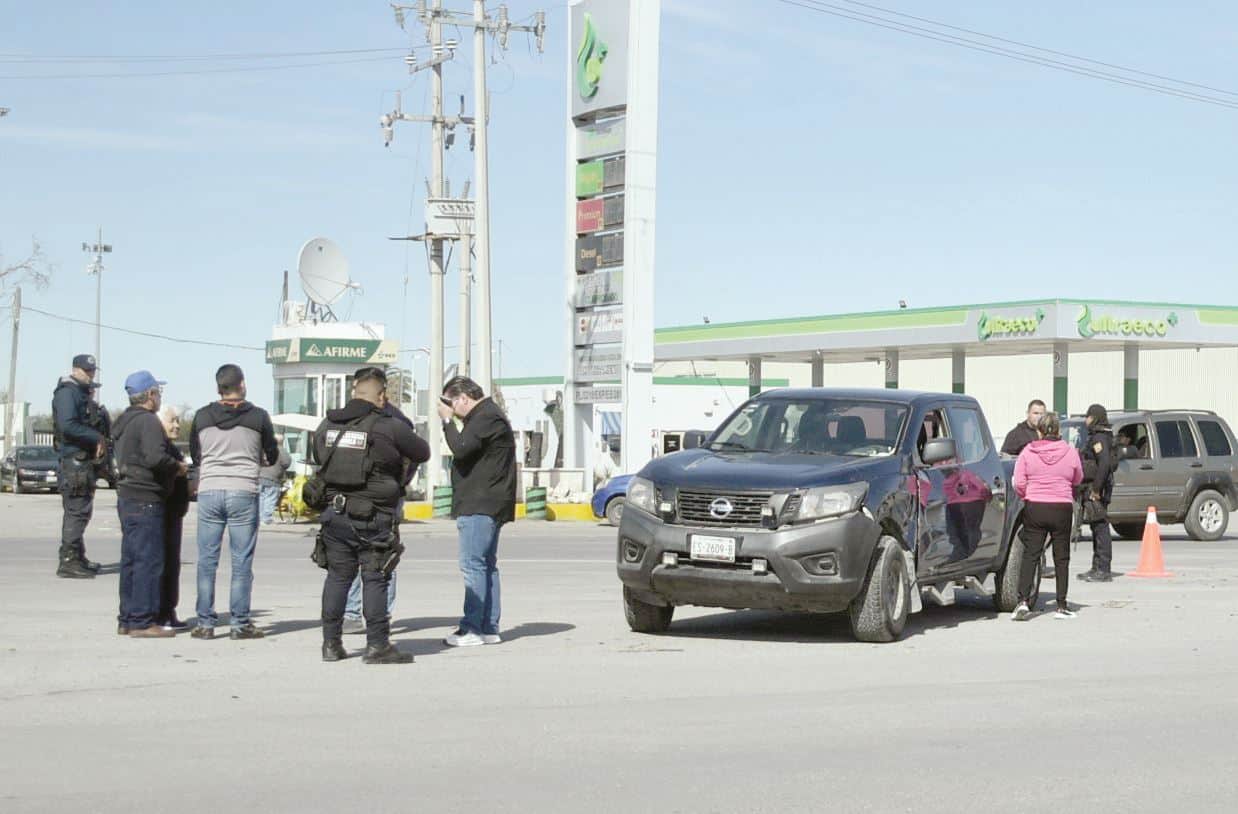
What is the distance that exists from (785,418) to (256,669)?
480 centimetres

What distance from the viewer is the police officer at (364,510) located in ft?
35.0

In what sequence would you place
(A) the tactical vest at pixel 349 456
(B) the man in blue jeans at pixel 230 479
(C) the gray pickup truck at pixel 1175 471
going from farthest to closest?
1. (C) the gray pickup truck at pixel 1175 471
2. (B) the man in blue jeans at pixel 230 479
3. (A) the tactical vest at pixel 349 456

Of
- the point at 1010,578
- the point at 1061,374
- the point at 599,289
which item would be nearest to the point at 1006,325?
the point at 1061,374

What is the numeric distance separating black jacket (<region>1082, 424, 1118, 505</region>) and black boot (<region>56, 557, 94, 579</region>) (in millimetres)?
10451

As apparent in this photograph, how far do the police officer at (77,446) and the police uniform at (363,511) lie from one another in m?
6.52

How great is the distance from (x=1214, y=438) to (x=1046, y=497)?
13.5 meters

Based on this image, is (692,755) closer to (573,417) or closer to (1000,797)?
(1000,797)

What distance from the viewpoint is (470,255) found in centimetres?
4162

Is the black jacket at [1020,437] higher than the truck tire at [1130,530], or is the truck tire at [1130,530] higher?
the black jacket at [1020,437]

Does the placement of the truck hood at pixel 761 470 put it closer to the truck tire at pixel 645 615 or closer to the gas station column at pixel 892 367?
the truck tire at pixel 645 615

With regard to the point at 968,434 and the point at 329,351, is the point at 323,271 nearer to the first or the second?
the point at 329,351

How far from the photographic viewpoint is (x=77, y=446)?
1673 centimetres

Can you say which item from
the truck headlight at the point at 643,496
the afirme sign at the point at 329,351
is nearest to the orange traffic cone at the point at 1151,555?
the truck headlight at the point at 643,496

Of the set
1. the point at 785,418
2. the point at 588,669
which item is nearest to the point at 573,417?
the point at 785,418
